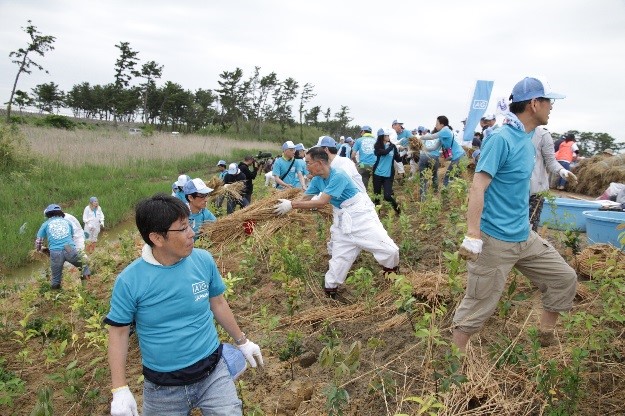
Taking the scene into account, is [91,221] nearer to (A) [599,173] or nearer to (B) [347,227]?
(B) [347,227]

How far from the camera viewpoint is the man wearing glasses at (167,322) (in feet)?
6.08

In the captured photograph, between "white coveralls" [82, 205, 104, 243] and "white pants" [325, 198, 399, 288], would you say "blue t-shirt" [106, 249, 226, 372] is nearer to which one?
"white pants" [325, 198, 399, 288]

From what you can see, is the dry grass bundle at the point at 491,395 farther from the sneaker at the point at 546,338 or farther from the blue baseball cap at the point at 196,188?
the blue baseball cap at the point at 196,188

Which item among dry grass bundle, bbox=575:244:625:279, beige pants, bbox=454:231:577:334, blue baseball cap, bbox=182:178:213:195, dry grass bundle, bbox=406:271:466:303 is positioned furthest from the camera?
blue baseball cap, bbox=182:178:213:195

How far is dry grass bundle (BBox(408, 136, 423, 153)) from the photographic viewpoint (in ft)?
27.7

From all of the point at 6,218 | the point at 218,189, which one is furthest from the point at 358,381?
the point at 6,218

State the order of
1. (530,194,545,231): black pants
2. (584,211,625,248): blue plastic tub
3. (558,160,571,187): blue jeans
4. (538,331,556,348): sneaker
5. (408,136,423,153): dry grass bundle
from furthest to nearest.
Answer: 1. (558,160,571,187): blue jeans
2. (408,136,423,153): dry grass bundle
3. (584,211,625,248): blue plastic tub
4. (530,194,545,231): black pants
5. (538,331,556,348): sneaker

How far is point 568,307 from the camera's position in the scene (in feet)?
8.74

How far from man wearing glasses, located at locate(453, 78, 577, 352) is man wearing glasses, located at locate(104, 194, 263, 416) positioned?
138cm

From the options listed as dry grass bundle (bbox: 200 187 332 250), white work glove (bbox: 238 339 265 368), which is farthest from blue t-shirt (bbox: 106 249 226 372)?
dry grass bundle (bbox: 200 187 332 250)

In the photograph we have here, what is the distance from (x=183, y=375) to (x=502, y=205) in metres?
1.84

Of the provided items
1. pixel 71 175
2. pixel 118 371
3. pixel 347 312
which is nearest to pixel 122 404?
pixel 118 371

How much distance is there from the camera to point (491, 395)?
2.36 metres

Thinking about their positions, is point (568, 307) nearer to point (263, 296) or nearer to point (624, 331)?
point (624, 331)
